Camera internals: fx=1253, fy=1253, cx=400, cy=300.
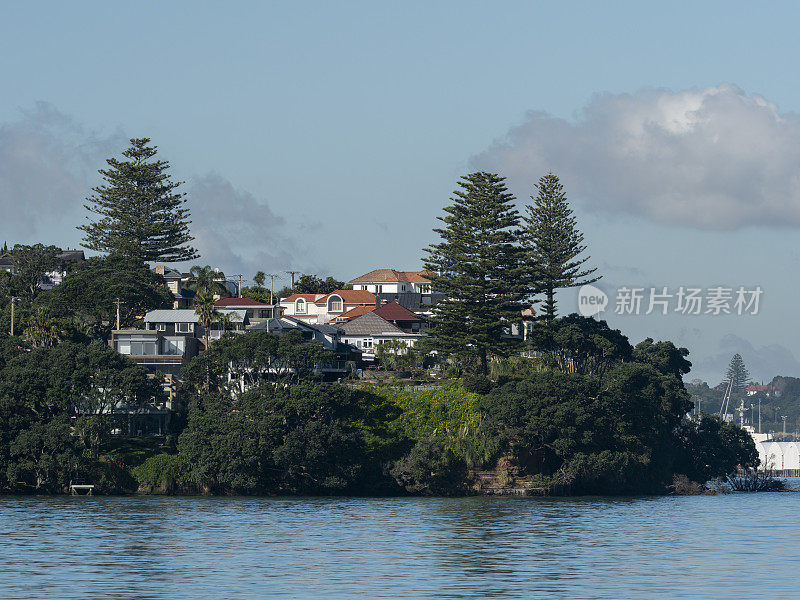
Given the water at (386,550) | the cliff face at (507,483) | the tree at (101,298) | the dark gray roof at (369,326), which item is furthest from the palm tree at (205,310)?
the water at (386,550)

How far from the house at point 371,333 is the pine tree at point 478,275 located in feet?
103

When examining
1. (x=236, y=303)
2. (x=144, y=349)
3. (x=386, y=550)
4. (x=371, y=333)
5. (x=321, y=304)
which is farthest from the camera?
(x=321, y=304)

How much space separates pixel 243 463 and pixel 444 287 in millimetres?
28433

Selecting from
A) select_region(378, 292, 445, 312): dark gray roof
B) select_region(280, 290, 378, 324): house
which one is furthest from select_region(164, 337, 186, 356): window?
select_region(378, 292, 445, 312): dark gray roof

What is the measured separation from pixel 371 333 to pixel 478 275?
36.0 meters

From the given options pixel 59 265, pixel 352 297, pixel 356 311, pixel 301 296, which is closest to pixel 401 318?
pixel 356 311

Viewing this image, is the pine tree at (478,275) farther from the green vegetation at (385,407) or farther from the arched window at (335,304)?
the arched window at (335,304)

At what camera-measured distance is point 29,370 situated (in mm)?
91125

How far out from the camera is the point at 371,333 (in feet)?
470

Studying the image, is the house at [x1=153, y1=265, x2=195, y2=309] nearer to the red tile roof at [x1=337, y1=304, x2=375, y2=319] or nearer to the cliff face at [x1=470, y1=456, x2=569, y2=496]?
the red tile roof at [x1=337, y1=304, x2=375, y2=319]

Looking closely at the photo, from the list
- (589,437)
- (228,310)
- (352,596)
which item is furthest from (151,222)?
(352,596)

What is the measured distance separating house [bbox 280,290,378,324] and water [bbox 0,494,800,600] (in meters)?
85.2

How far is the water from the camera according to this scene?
4116 cm

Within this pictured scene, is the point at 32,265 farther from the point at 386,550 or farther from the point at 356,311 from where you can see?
the point at 386,550
